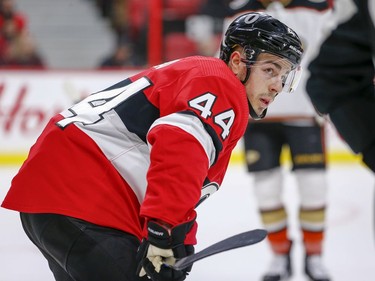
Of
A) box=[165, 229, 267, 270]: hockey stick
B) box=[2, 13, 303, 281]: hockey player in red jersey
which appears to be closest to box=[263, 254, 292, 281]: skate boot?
box=[2, 13, 303, 281]: hockey player in red jersey

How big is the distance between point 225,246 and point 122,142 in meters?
0.33

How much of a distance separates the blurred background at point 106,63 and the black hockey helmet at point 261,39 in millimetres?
1838

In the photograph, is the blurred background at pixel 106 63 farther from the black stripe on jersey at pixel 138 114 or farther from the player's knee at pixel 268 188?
the black stripe on jersey at pixel 138 114

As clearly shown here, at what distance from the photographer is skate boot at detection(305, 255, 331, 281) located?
3105mm

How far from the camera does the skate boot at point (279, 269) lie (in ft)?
10.4

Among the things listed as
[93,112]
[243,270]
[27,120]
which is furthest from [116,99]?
[27,120]

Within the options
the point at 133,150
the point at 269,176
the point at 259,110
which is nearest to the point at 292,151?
the point at 269,176

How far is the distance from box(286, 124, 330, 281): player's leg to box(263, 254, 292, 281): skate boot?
89mm

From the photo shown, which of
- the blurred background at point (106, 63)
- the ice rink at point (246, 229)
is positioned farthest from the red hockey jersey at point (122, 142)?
the blurred background at point (106, 63)

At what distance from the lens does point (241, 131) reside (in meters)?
1.72

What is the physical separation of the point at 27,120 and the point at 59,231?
366 cm

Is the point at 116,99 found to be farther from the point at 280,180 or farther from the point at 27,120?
the point at 27,120

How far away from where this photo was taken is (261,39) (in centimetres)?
175

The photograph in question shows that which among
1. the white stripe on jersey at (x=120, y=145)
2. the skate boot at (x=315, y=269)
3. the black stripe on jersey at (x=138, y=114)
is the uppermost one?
the black stripe on jersey at (x=138, y=114)
